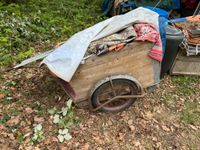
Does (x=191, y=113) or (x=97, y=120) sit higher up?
(x=97, y=120)

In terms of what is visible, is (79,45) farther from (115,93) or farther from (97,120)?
(97,120)

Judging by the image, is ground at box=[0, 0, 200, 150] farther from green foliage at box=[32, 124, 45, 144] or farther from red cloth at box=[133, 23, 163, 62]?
red cloth at box=[133, 23, 163, 62]

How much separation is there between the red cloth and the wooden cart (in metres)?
0.08

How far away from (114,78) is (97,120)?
732mm

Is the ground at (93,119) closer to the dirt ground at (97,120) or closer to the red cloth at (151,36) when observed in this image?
the dirt ground at (97,120)

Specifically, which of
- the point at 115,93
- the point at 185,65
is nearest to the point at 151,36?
the point at 115,93

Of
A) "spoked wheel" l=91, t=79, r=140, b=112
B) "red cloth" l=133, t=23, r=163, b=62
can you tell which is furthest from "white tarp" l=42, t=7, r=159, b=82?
"spoked wheel" l=91, t=79, r=140, b=112

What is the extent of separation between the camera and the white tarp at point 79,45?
3.44m

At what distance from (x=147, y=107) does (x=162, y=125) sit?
1.27 feet

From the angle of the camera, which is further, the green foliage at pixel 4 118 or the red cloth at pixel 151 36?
the green foliage at pixel 4 118

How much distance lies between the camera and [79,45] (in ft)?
12.0

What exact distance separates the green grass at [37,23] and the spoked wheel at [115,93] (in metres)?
1.89

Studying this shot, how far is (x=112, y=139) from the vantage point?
376 cm

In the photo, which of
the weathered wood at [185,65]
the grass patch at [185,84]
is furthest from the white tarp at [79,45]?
the grass patch at [185,84]
